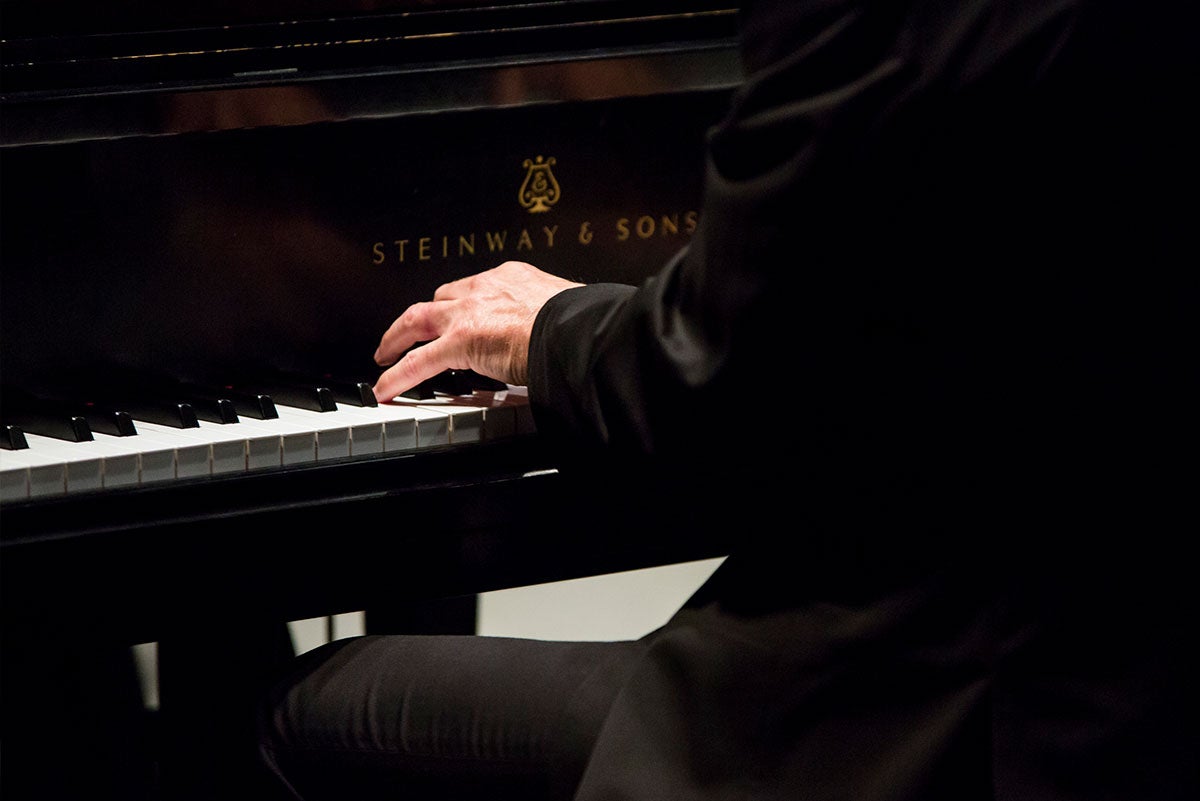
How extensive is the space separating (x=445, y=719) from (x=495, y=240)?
0.54m

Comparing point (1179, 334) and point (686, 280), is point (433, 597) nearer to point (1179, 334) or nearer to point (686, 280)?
point (686, 280)

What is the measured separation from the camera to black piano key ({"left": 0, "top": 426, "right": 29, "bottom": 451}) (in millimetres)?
1086

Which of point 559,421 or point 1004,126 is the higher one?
point 1004,126

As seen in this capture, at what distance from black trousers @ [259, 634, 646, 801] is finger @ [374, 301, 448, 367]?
29 cm

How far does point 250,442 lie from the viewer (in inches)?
43.9

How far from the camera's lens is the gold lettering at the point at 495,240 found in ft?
4.66

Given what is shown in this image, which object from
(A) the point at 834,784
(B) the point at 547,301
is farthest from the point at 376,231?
(A) the point at 834,784

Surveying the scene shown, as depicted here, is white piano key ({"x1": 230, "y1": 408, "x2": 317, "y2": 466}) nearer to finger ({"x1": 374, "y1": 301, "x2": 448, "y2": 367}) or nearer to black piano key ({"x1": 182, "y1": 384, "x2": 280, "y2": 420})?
black piano key ({"x1": 182, "y1": 384, "x2": 280, "y2": 420})

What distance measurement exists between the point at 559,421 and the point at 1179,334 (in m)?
0.46

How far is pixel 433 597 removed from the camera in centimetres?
125

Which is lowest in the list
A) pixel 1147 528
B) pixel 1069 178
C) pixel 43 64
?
pixel 1147 528

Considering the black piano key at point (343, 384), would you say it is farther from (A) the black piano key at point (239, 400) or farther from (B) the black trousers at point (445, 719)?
(B) the black trousers at point (445, 719)

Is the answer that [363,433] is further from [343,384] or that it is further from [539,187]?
[539,187]

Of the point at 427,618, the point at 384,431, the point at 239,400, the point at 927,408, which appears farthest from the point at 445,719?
the point at 427,618
